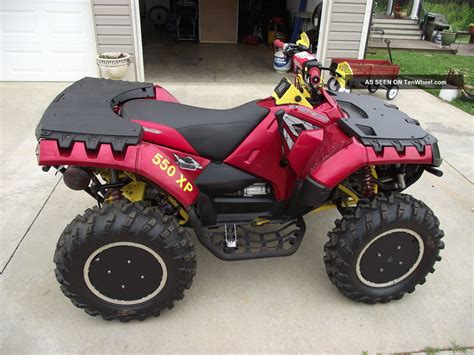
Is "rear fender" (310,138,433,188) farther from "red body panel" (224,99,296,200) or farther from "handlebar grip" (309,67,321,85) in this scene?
"handlebar grip" (309,67,321,85)

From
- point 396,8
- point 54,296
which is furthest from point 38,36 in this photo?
point 396,8

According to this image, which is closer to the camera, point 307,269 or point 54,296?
point 54,296

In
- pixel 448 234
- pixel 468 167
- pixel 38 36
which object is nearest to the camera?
pixel 448 234

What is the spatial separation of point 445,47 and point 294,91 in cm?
1256

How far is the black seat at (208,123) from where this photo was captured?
244cm

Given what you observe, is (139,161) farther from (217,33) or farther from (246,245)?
(217,33)

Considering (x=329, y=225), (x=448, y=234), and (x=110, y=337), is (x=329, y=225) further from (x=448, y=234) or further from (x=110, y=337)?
(x=110, y=337)

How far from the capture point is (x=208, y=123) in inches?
97.0

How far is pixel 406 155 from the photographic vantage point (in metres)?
2.44

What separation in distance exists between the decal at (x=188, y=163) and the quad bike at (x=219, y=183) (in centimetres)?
1

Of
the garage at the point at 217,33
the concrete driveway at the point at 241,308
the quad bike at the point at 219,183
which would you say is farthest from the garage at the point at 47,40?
the quad bike at the point at 219,183

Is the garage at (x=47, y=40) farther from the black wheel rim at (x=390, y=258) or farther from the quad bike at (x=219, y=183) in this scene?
the black wheel rim at (x=390, y=258)

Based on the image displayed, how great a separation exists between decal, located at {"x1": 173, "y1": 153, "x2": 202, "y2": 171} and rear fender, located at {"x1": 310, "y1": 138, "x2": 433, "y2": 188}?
0.71 m

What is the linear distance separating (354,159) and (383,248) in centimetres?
63
